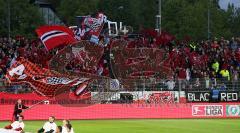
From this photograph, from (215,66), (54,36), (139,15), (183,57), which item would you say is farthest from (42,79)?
(139,15)

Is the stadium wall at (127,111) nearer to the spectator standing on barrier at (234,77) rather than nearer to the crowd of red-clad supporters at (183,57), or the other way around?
the spectator standing on barrier at (234,77)

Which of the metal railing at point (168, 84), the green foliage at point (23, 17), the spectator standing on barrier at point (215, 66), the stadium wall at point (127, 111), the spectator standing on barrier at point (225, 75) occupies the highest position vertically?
the green foliage at point (23, 17)

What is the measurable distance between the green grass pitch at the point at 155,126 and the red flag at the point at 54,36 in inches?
267

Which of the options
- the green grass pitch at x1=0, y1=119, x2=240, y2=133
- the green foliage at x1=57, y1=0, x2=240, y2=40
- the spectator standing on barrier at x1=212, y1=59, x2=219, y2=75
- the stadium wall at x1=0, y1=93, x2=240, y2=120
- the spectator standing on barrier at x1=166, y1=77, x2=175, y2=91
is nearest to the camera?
the green grass pitch at x1=0, y1=119, x2=240, y2=133

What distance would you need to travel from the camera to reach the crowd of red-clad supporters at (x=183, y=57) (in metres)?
47.2

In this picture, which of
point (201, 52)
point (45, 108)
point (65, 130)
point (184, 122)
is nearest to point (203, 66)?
point (201, 52)

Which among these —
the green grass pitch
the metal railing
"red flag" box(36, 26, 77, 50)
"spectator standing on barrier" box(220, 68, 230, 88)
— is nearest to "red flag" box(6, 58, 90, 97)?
the metal railing

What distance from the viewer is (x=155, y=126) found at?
123 feet

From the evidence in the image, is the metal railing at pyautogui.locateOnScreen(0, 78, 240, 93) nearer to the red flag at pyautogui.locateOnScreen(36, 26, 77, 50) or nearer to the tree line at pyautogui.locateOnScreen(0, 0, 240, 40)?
the red flag at pyautogui.locateOnScreen(36, 26, 77, 50)

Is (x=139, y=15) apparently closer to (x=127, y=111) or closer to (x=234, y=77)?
(x=234, y=77)

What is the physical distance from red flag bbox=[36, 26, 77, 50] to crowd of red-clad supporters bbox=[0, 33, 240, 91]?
128 centimetres

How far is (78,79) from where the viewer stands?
42469 millimetres

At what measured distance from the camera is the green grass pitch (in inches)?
1340

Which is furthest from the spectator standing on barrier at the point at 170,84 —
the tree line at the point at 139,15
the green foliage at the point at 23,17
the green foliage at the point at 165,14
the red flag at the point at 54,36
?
the green foliage at the point at 165,14
